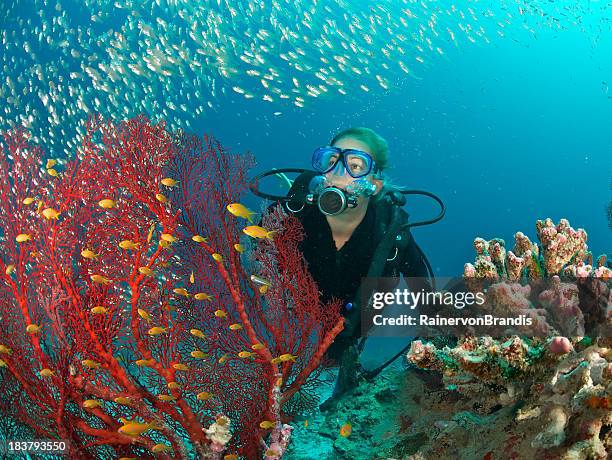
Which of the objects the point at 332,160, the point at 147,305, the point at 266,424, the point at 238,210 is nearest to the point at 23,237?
the point at 147,305

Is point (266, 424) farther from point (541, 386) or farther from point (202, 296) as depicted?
point (541, 386)

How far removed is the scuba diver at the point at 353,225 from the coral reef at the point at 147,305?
3.25ft

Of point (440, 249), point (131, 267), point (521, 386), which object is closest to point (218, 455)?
point (131, 267)

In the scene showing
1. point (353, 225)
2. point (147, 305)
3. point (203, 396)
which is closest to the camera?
point (203, 396)

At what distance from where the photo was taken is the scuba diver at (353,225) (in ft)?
18.4

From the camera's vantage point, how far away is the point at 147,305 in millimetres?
3949

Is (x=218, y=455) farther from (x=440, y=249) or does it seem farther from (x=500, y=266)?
(x=440, y=249)

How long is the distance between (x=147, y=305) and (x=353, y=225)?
3024 millimetres

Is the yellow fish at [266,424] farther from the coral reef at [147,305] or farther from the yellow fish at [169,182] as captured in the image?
the yellow fish at [169,182]

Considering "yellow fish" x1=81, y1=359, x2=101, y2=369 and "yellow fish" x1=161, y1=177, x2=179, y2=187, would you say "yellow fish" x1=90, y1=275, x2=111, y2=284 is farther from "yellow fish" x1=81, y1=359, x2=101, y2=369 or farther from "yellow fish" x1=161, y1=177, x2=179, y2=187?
"yellow fish" x1=161, y1=177, x2=179, y2=187

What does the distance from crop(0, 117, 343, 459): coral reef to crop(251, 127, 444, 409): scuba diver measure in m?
0.99

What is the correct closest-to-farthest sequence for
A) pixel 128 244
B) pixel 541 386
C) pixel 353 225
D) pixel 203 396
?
pixel 541 386, pixel 128 244, pixel 203 396, pixel 353 225

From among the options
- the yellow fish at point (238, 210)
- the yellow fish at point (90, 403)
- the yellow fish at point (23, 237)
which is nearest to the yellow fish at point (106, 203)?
the yellow fish at point (23, 237)

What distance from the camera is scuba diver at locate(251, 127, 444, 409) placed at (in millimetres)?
5594
